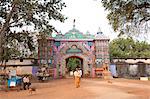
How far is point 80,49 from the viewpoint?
31641mm

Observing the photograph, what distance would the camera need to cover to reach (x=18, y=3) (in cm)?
1658

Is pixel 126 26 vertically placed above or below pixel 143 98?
above

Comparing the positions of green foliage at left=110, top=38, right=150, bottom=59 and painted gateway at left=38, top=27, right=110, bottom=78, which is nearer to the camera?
painted gateway at left=38, top=27, right=110, bottom=78

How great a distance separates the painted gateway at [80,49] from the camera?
103 feet

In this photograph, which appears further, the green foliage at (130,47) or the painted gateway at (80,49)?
the green foliage at (130,47)

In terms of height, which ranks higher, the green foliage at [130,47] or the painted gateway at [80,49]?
the green foliage at [130,47]

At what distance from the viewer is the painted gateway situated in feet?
103

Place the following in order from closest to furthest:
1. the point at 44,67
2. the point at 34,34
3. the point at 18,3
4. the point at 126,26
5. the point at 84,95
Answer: the point at 126,26 → the point at 84,95 → the point at 18,3 → the point at 34,34 → the point at 44,67

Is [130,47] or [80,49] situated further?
[130,47]

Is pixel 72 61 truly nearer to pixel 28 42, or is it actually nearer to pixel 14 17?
pixel 28 42

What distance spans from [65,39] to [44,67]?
13.7ft

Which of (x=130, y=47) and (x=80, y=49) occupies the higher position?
(x=130, y=47)

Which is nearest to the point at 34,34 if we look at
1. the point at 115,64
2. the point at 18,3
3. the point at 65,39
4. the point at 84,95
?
the point at 18,3

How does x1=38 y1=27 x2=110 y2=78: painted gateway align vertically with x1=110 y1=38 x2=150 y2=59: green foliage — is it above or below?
below
